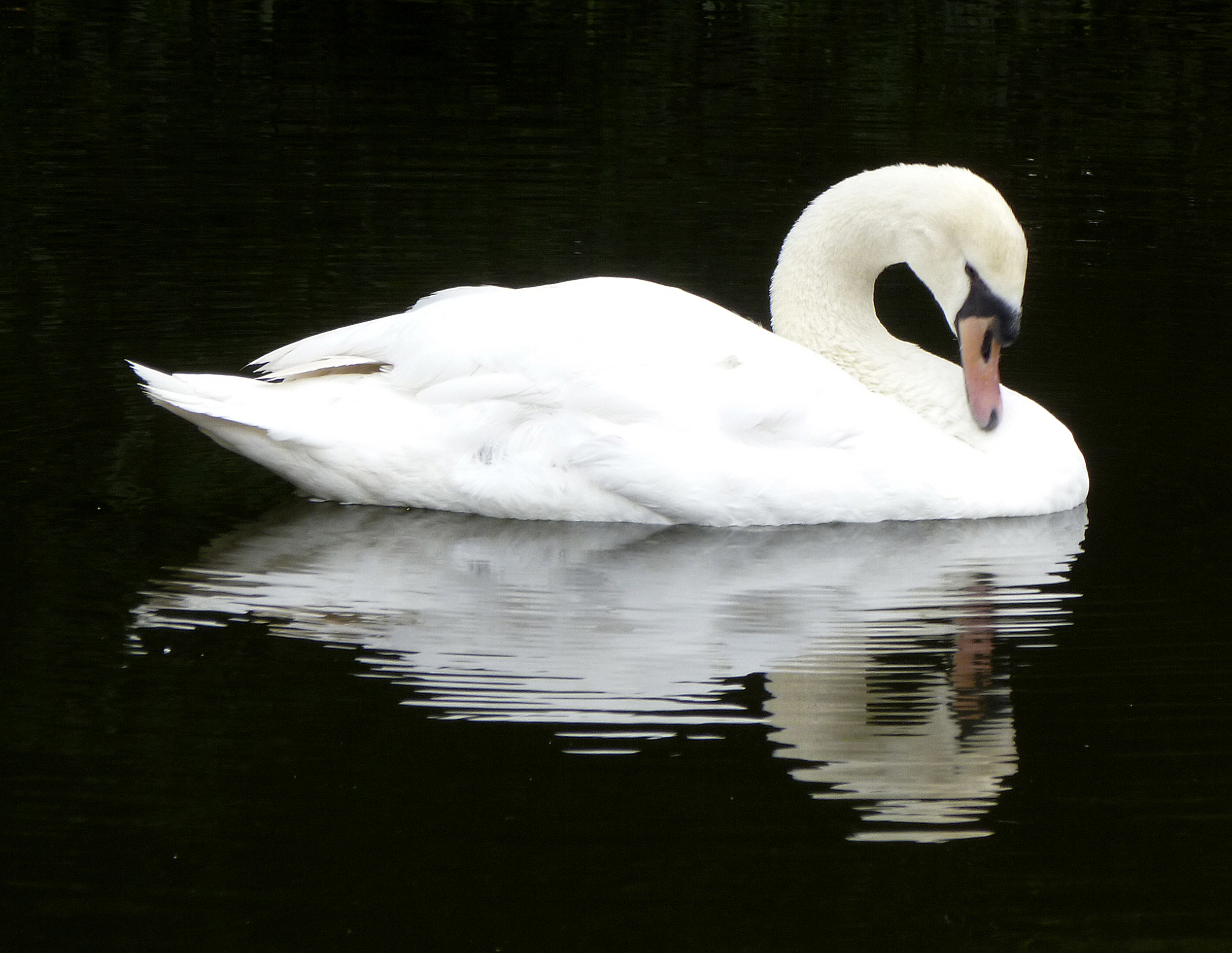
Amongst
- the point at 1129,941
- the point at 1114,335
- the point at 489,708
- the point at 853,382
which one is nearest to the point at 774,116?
the point at 1114,335

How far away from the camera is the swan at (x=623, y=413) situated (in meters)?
7.66

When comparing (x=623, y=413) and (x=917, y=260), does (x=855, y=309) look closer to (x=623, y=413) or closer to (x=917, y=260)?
(x=917, y=260)

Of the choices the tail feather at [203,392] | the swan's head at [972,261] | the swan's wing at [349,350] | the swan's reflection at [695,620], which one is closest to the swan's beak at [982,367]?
the swan's head at [972,261]

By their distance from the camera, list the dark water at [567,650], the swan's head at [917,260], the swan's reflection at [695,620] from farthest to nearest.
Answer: the swan's head at [917,260] → the swan's reflection at [695,620] → the dark water at [567,650]

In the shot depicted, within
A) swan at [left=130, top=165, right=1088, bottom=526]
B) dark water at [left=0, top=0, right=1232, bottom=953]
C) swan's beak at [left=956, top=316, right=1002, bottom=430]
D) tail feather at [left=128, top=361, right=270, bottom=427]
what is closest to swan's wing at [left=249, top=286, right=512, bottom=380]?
swan at [left=130, top=165, right=1088, bottom=526]

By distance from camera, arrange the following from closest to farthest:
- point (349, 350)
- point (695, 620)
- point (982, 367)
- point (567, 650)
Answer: point (567, 650) < point (695, 620) < point (349, 350) < point (982, 367)

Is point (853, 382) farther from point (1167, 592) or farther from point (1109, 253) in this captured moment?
point (1109, 253)

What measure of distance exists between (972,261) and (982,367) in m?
0.44

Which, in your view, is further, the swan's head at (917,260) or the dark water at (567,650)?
the swan's head at (917,260)

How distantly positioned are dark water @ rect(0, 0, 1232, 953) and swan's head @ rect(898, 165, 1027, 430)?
674 millimetres

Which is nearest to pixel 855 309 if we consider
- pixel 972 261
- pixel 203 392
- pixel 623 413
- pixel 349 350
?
pixel 972 261

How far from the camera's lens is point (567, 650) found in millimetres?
6316

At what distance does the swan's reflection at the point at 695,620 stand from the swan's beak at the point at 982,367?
46cm

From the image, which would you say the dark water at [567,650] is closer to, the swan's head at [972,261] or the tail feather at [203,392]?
the tail feather at [203,392]
